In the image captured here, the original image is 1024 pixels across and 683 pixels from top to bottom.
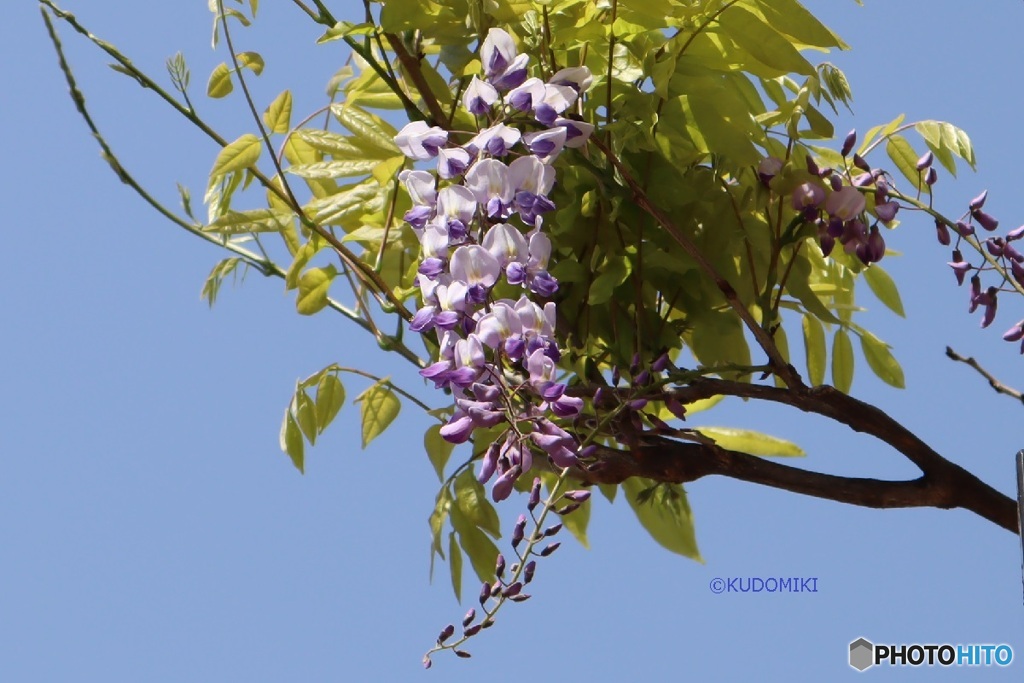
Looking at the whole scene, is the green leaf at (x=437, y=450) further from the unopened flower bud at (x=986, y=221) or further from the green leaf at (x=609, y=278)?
the unopened flower bud at (x=986, y=221)

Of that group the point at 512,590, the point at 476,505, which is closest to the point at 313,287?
the point at 476,505

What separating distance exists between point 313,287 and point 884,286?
1.44ft

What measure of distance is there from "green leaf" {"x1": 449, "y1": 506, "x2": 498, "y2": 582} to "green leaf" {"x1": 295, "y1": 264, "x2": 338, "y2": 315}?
0.58 feet

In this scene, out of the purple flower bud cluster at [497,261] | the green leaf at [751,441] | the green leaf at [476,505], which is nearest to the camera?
the purple flower bud cluster at [497,261]

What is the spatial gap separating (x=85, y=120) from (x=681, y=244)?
0.44 meters

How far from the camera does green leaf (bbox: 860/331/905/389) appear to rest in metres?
0.96

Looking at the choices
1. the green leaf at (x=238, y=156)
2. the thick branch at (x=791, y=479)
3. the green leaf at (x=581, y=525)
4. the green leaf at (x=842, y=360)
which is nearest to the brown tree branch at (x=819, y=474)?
the thick branch at (x=791, y=479)

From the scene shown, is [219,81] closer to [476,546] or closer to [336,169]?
[336,169]

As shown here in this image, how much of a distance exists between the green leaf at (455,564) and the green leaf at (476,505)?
0.03m

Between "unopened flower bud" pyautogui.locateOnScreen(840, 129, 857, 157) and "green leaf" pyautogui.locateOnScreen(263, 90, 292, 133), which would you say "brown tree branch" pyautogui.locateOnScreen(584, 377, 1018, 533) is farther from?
"green leaf" pyautogui.locateOnScreen(263, 90, 292, 133)

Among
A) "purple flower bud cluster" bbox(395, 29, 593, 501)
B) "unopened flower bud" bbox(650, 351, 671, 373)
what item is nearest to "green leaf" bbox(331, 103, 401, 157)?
"purple flower bud cluster" bbox(395, 29, 593, 501)

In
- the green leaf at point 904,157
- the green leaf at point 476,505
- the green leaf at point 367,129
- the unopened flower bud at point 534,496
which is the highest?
the green leaf at point 367,129

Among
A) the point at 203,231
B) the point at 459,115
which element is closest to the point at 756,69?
the point at 459,115

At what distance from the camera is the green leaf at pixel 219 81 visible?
904 mm
